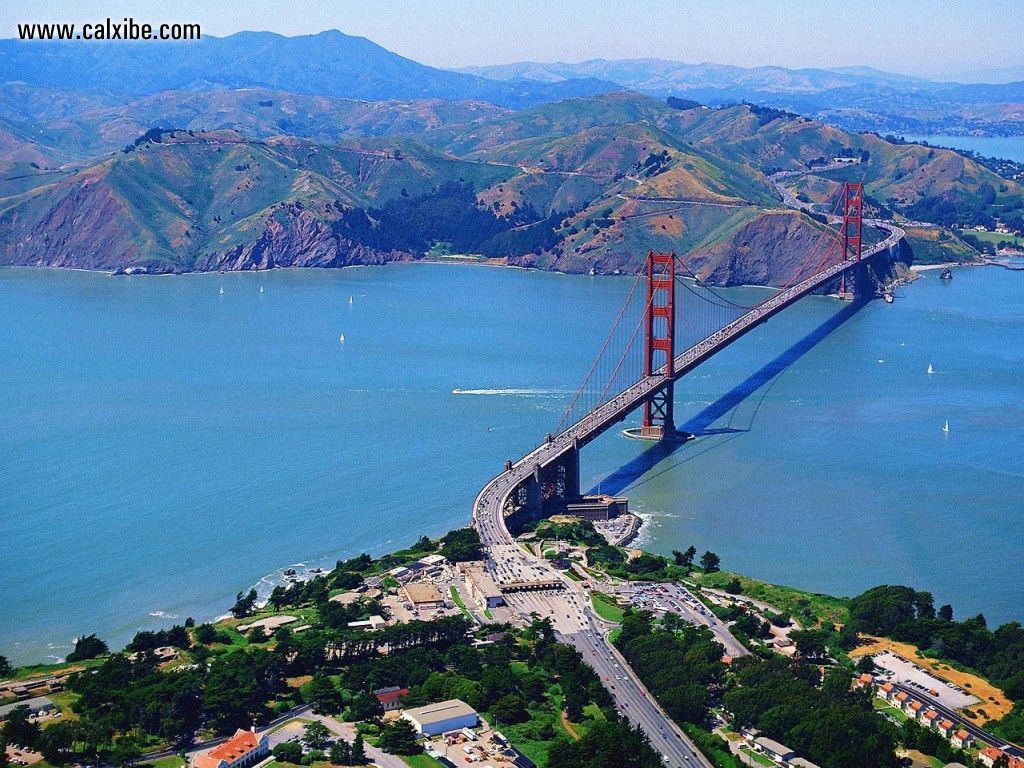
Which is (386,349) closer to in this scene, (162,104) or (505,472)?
(505,472)

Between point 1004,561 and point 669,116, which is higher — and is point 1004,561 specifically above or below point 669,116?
below

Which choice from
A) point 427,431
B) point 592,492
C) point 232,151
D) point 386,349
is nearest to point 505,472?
point 592,492

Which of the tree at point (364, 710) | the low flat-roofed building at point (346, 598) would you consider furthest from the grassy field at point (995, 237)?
the tree at point (364, 710)

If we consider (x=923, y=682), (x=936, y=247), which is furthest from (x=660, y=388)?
(x=936, y=247)

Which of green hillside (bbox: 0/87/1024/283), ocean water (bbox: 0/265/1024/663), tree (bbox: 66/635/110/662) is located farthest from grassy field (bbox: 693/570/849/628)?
green hillside (bbox: 0/87/1024/283)

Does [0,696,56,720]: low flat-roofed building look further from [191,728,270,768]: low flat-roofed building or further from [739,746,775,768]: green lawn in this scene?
[739,746,775,768]: green lawn
